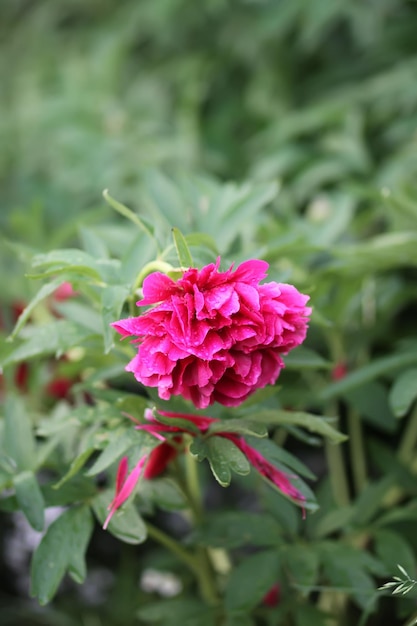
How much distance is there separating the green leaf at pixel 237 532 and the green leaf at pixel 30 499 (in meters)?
0.21

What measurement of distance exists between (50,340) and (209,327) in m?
0.26

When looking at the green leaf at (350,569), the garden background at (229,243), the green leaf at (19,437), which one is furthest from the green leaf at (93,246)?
the green leaf at (350,569)

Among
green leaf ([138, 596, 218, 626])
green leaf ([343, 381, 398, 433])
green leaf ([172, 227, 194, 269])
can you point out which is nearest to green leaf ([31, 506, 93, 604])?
green leaf ([138, 596, 218, 626])

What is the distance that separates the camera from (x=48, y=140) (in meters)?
2.23

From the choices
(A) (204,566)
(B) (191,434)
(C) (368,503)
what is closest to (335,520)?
(C) (368,503)

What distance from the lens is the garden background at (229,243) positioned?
96cm

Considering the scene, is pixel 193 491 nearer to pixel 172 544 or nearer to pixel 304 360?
pixel 172 544

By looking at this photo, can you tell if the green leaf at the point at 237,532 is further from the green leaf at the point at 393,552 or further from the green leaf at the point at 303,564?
the green leaf at the point at 393,552

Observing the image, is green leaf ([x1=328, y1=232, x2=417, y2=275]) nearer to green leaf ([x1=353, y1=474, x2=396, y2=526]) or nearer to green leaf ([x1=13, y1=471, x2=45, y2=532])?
green leaf ([x1=353, y1=474, x2=396, y2=526])

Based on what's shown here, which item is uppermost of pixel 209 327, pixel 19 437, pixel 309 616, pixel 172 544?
pixel 209 327

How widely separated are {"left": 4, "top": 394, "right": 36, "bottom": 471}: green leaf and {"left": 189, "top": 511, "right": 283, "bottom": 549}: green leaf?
228mm

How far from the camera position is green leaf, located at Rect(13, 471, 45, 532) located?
86cm

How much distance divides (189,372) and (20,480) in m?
0.30

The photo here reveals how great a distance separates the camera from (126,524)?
34.1 inches
